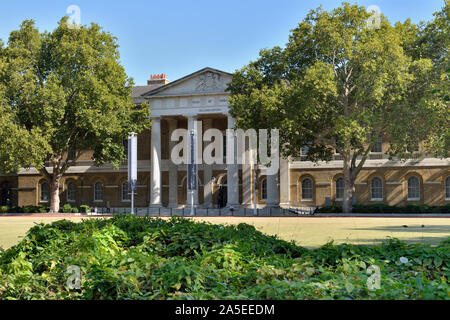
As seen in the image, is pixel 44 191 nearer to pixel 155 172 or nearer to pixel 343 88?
pixel 155 172

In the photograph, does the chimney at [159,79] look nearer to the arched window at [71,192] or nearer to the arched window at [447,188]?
the arched window at [71,192]

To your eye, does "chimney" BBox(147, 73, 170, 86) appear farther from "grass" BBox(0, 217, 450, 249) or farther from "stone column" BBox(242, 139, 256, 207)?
"grass" BBox(0, 217, 450, 249)

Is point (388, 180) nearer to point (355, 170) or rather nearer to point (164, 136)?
point (355, 170)

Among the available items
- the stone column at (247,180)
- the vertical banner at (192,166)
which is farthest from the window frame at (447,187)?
the vertical banner at (192,166)

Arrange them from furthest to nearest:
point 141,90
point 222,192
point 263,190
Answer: point 141,90, point 222,192, point 263,190

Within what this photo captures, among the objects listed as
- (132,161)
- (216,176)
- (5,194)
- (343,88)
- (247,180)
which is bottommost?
(5,194)

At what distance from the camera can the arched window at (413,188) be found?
49938 mm

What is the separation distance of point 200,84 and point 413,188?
73.8 feet

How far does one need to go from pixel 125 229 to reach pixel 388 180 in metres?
44.8

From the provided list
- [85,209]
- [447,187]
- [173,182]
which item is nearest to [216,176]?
[173,182]

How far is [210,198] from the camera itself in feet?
178

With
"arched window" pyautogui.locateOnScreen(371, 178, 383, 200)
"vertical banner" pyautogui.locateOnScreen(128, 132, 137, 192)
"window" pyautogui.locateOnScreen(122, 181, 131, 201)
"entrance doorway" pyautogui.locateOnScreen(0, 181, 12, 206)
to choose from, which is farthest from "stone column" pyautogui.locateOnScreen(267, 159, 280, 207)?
"entrance doorway" pyautogui.locateOnScreen(0, 181, 12, 206)

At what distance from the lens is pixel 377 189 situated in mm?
51094

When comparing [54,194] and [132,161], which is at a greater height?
[132,161]
